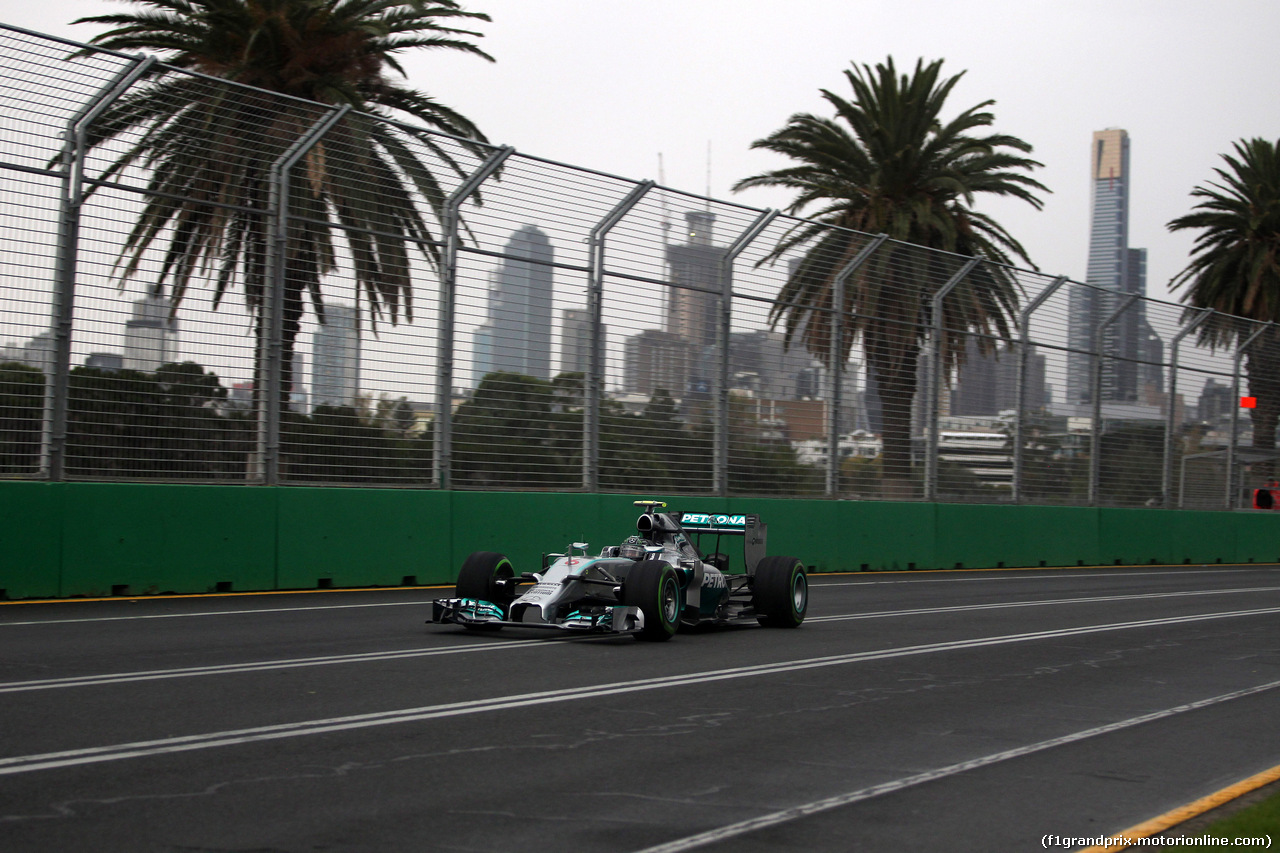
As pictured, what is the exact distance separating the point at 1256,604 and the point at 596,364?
9.16 metres

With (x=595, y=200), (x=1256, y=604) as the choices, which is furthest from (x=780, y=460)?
(x=1256, y=604)

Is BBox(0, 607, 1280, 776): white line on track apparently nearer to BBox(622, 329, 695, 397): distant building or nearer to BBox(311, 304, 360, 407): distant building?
BBox(311, 304, 360, 407): distant building

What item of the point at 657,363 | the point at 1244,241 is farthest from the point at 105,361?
the point at 1244,241

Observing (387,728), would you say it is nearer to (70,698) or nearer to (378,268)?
(70,698)

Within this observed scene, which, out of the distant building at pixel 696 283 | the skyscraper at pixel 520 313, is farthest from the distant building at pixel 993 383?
the skyscraper at pixel 520 313

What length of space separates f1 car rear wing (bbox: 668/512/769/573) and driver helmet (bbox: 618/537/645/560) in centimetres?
60

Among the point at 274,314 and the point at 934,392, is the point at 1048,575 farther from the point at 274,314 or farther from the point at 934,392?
the point at 274,314

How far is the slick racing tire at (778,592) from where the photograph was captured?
1157cm

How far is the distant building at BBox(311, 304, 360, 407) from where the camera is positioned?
14438mm

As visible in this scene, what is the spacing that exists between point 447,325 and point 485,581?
5723 mm

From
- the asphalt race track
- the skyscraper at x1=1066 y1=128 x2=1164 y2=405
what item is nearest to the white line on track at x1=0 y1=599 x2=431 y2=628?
the asphalt race track

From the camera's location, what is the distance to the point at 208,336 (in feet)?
44.4

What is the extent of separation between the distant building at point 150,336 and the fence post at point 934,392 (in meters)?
13.4

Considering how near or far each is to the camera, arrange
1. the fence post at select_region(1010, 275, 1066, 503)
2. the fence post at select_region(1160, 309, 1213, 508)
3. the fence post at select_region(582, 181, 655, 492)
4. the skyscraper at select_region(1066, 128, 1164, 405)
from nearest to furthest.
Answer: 1. the fence post at select_region(582, 181, 655, 492)
2. the fence post at select_region(1010, 275, 1066, 503)
3. the skyscraper at select_region(1066, 128, 1164, 405)
4. the fence post at select_region(1160, 309, 1213, 508)
